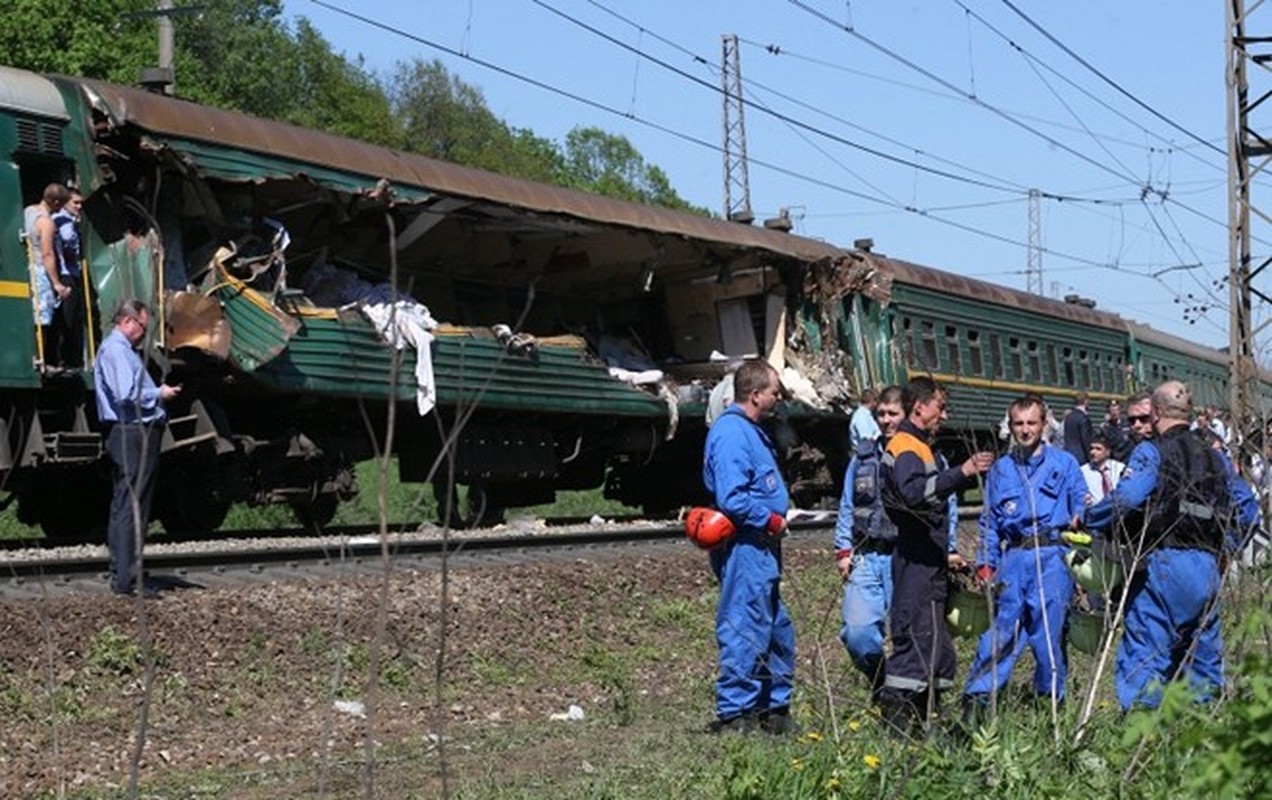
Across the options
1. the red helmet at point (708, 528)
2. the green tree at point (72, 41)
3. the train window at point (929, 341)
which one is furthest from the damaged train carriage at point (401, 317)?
the green tree at point (72, 41)

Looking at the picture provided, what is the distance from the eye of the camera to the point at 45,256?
12.8 metres

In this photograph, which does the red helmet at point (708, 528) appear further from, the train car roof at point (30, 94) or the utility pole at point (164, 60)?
the utility pole at point (164, 60)

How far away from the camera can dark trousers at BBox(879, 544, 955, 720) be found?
27.5 ft

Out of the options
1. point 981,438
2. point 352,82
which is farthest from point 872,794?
point 352,82

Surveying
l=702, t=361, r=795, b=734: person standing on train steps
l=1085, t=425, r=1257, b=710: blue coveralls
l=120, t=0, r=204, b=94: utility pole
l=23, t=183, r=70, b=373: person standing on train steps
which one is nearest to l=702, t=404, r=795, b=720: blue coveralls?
l=702, t=361, r=795, b=734: person standing on train steps

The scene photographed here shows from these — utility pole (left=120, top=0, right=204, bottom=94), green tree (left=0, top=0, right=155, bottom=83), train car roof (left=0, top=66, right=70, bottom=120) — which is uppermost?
green tree (left=0, top=0, right=155, bottom=83)

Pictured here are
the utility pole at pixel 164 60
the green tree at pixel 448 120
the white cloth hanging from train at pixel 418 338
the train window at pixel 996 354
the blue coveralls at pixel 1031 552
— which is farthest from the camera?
the green tree at pixel 448 120

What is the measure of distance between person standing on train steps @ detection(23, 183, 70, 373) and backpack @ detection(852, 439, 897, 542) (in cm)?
616

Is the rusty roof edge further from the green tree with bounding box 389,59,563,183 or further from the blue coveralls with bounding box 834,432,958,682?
the green tree with bounding box 389,59,563,183

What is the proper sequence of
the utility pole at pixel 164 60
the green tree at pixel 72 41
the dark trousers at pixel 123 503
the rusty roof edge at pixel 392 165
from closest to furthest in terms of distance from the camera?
1. the dark trousers at pixel 123 503
2. the rusty roof edge at pixel 392 165
3. the utility pole at pixel 164 60
4. the green tree at pixel 72 41

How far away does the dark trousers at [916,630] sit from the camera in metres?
8.37

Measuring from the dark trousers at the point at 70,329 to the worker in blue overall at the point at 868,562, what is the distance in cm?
644

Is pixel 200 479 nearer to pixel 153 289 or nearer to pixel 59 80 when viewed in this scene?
pixel 153 289

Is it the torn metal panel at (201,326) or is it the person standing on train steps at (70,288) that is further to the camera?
the torn metal panel at (201,326)
